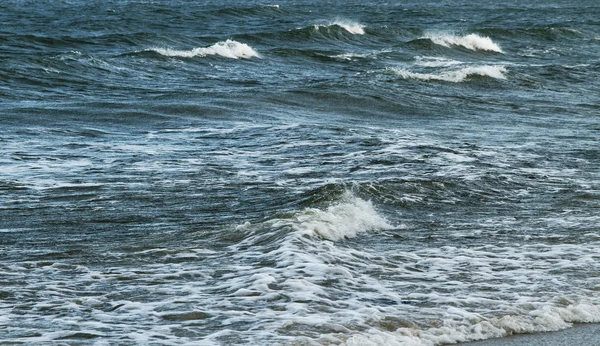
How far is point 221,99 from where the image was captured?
17.0 meters

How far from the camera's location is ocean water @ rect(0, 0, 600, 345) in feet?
20.4

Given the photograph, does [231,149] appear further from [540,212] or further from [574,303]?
[574,303]

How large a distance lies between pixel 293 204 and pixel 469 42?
77.2 feet

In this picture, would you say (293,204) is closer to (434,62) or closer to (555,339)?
(555,339)

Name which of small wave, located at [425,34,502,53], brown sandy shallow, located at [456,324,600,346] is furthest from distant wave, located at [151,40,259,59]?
brown sandy shallow, located at [456,324,600,346]

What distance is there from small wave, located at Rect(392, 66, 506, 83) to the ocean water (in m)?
0.06

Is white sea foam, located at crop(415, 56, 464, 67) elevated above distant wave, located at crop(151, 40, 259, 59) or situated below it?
below

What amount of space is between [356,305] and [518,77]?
53.1ft

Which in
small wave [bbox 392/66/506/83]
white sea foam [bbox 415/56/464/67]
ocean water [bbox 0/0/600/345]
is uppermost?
small wave [bbox 392/66/506/83]

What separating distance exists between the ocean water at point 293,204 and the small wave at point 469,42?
28.7 feet

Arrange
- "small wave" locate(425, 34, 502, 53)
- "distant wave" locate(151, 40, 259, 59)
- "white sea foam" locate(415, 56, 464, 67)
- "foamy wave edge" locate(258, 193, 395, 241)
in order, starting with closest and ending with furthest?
"foamy wave edge" locate(258, 193, 395, 241) < "distant wave" locate(151, 40, 259, 59) < "white sea foam" locate(415, 56, 464, 67) < "small wave" locate(425, 34, 502, 53)

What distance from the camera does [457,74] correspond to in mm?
21172

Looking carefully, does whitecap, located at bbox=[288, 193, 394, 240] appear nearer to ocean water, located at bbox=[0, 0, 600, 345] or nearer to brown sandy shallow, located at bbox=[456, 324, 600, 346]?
ocean water, located at bbox=[0, 0, 600, 345]

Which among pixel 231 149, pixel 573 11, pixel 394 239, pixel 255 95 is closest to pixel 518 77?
pixel 255 95
